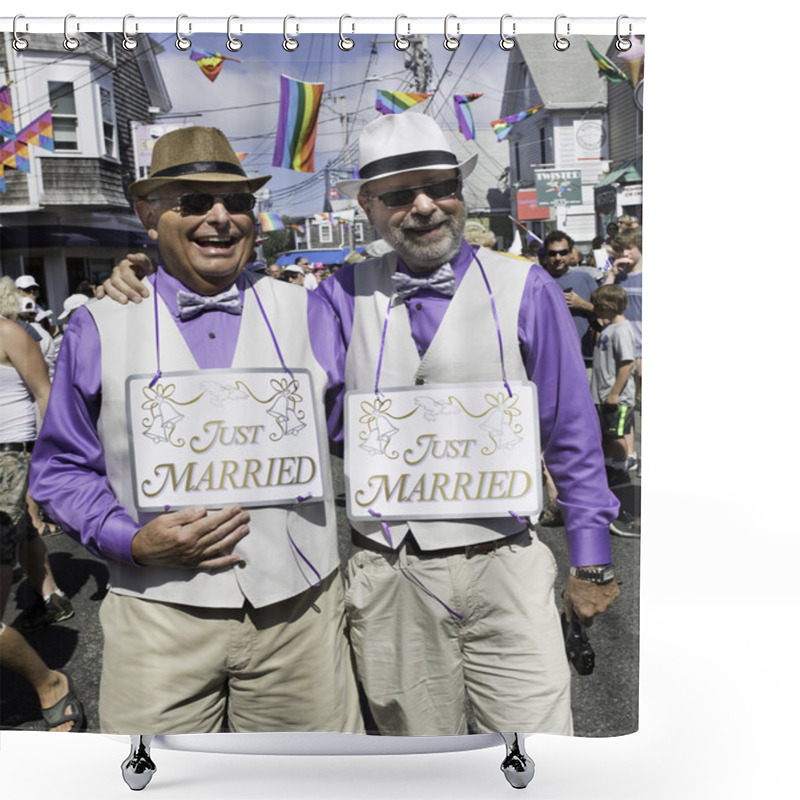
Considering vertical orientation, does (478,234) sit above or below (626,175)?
below

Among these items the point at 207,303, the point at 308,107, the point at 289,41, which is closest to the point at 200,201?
the point at 207,303

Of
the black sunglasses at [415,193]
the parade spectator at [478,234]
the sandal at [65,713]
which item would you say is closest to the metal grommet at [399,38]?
the black sunglasses at [415,193]

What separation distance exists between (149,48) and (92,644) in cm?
169

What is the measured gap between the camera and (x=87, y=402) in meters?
2.53

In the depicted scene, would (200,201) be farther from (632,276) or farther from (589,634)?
(589,634)

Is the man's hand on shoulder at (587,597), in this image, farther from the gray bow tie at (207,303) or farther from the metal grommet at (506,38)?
the metal grommet at (506,38)

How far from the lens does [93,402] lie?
8.32 ft

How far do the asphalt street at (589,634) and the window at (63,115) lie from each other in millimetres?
1114

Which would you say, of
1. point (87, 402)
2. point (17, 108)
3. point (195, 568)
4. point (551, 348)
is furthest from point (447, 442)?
point (17, 108)

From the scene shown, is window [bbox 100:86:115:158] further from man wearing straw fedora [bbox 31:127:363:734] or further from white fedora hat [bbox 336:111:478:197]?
white fedora hat [bbox 336:111:478:197]

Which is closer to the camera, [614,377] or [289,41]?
[289,41]

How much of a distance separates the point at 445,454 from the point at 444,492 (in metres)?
0.11

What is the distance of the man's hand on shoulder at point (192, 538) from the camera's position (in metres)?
2.53

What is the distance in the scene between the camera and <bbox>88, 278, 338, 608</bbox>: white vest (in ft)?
8.22
